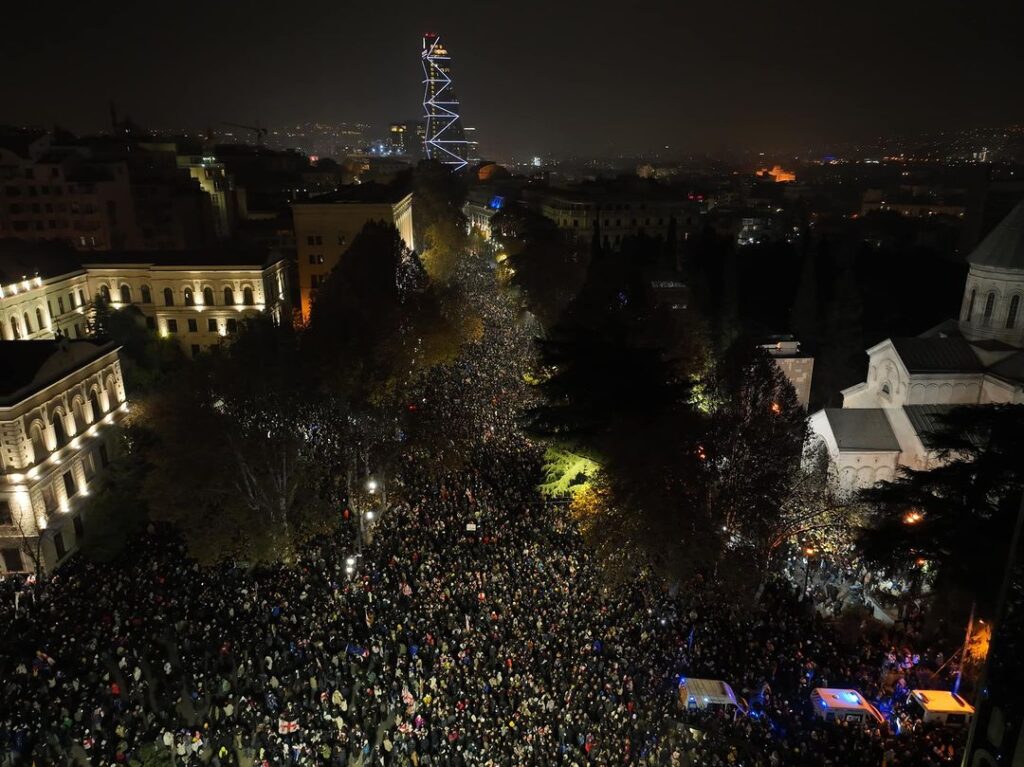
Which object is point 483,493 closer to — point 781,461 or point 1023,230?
point 781,461

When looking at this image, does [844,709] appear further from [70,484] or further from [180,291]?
[180,291]

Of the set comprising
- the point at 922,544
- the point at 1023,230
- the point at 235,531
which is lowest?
the point at 235,531

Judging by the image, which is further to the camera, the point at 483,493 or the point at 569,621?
the point at 483,493

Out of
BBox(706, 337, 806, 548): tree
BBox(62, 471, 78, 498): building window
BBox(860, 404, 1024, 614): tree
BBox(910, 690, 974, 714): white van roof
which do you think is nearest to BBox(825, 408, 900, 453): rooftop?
BBox(706, 337, 806, 548): tree

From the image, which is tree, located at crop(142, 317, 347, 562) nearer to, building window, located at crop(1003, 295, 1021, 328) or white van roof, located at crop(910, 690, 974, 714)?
white van roof, located at crop(910, 690, 974, 714)

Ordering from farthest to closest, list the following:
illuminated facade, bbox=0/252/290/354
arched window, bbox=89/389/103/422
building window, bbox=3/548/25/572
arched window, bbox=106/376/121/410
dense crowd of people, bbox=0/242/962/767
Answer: illuminated facade, bbox=0/252/290/354
arched window, bbox=106/376/121/410
arched window, bbox=89/389/103/422
building window, bbox=3/548/25/572
dense crowd of people, bbox=0/242/962/767

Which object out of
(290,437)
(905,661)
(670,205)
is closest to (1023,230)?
(905,661)

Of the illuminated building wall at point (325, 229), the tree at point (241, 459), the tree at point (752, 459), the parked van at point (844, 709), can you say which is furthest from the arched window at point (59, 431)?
the illuminated building wall at point (325, 229)
